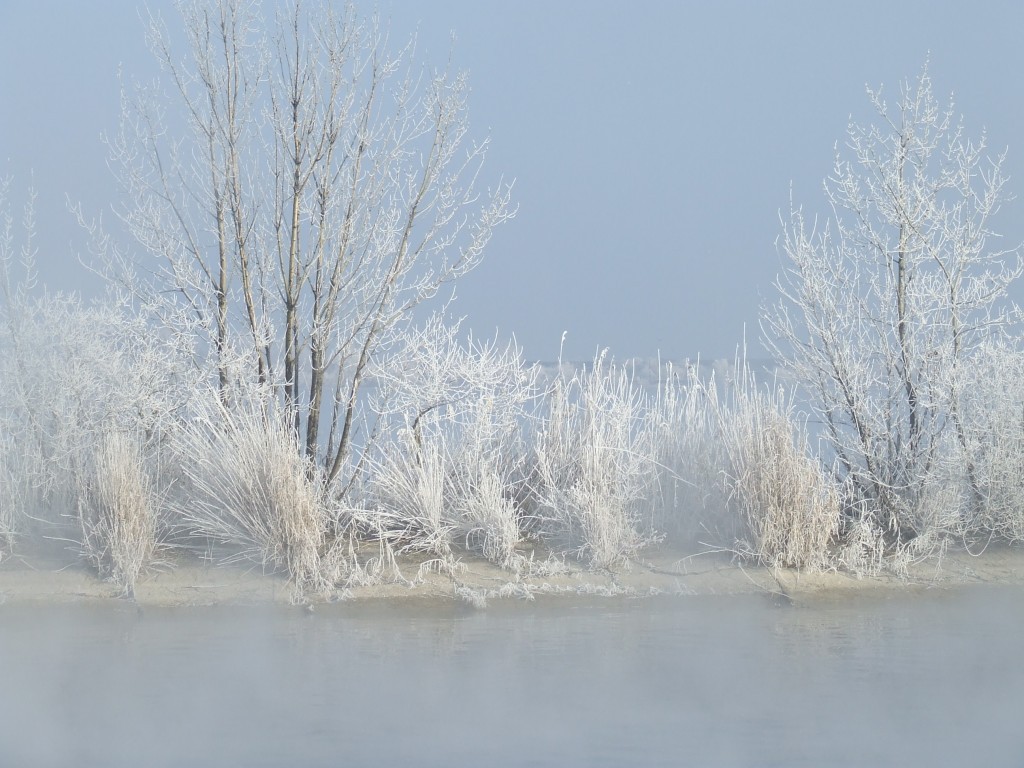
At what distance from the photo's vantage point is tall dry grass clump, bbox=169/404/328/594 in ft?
29.1

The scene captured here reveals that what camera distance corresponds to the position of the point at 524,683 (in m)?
6.86

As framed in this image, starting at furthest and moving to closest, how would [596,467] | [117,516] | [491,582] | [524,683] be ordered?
[596,467]
[491,582]
[117,516]
[524,683]

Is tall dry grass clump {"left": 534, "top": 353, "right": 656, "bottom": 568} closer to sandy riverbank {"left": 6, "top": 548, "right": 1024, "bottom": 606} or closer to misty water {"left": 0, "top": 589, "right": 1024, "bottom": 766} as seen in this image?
sandy riverbank {"left": 6, "top": 548, "right": 1024, "bottom": 606}

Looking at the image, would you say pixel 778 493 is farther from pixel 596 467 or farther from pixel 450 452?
pixel 450 452

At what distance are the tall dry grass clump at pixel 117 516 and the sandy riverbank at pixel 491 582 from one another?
0.49ft

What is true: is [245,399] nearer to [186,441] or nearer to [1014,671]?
[186,441]

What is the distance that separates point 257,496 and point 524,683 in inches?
126

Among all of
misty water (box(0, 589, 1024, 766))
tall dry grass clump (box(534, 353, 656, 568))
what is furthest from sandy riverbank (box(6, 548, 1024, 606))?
tall dry grass clump (box(534, 353, 656, 568))

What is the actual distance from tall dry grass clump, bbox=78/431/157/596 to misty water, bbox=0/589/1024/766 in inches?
16.8

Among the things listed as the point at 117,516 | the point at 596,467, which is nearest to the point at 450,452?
the point at 596,467

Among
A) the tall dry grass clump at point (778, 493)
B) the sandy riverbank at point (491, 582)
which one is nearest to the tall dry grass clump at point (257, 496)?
the sandy riverbank at point (491, 582)

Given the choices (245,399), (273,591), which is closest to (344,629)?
(273,591)

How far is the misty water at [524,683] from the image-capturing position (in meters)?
5.75

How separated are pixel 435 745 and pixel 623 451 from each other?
440 centimetres
